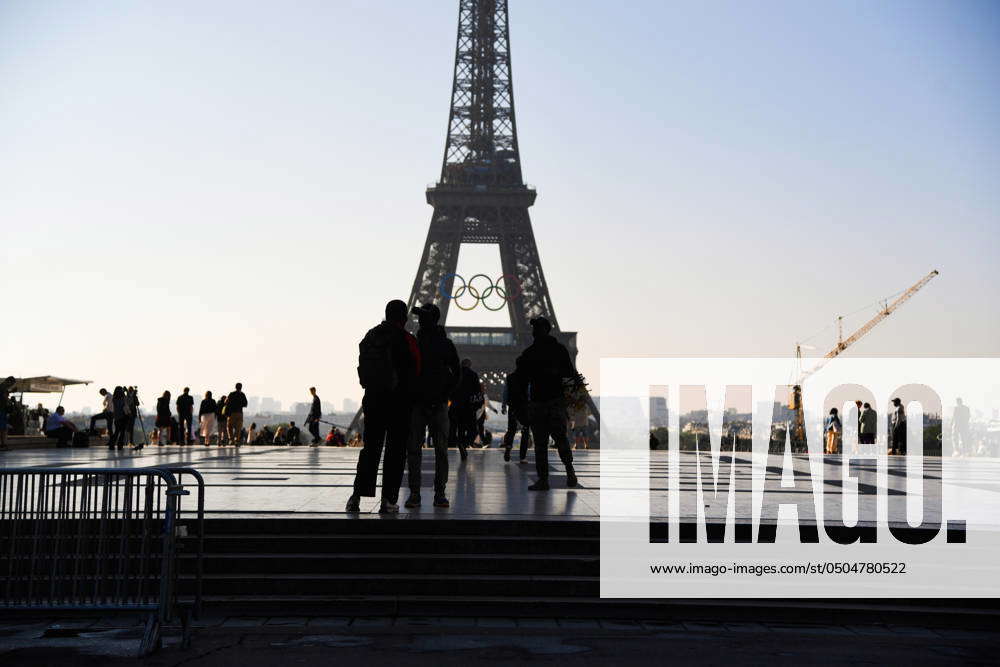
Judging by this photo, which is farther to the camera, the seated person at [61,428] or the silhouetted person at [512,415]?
the seated person at [61,428]

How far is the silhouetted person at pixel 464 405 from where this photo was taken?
18995 mm

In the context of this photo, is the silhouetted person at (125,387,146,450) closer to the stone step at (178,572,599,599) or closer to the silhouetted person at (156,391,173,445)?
the silhouetted person at (156,391,173,445)

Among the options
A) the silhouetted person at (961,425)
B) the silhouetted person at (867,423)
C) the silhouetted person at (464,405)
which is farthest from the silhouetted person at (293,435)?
the silhouetted person at (961,425)

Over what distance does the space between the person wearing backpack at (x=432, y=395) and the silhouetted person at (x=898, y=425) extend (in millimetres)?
18450

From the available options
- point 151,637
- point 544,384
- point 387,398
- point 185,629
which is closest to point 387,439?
point 387,398

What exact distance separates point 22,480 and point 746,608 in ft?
15.7

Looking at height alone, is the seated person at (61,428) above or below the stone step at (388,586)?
above

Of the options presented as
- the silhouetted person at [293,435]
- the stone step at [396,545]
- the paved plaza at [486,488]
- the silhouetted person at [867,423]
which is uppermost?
the silhouetted person at [867,423]

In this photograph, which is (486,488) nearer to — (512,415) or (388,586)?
(388,586)

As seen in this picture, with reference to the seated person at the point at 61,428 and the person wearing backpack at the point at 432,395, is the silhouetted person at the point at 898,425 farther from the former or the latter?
the seated person at the point at 61,428

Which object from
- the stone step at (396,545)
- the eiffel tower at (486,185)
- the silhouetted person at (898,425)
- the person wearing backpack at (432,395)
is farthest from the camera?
the eiffel tower at (486,185)

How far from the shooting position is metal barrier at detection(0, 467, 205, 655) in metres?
6.61

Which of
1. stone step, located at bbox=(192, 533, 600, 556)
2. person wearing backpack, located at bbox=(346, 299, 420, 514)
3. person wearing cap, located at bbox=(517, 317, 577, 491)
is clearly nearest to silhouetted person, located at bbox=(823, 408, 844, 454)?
person wearing cap, located at bbox=(517, 317, 577, 491)

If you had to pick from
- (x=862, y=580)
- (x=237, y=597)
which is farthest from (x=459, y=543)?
(x=862, y=580)
